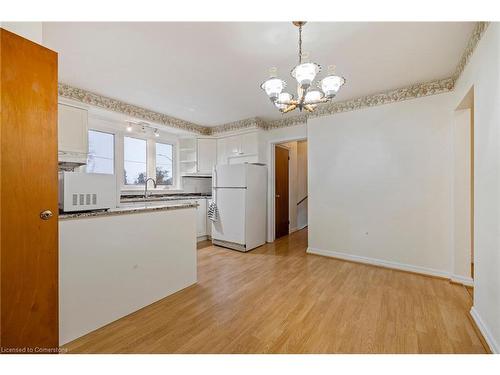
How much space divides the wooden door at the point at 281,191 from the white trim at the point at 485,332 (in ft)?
9.95

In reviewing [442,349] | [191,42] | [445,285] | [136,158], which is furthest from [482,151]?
[136,158]

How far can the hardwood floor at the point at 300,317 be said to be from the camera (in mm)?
1504

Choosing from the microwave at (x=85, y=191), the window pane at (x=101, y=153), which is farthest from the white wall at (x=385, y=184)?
the window pane at (x=101, y=153)

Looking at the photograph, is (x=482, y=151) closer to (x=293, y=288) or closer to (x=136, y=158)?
(x=293, y=288)

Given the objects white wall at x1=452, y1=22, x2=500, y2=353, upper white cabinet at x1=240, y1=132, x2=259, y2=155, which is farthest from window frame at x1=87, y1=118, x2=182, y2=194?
white wall at x1=452, y1=22, x2=500, y2=353

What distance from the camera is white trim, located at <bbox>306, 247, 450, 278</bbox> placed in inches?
105

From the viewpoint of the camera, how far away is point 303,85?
1.56 meters

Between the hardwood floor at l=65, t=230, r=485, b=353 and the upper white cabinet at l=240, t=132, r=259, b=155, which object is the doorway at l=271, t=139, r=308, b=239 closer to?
the upper white cabinet at l=240, t=132, r=259, b=155

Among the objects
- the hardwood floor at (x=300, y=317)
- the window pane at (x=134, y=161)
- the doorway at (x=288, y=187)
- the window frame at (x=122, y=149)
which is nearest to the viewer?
the hardwood floor at (x=300, y=317)

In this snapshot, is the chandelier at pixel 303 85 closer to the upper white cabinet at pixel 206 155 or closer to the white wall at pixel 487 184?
the white wall at pixel 487 184

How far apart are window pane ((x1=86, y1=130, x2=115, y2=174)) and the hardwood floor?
2.48 m

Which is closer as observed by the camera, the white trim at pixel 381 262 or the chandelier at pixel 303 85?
the chandelier at pixel 303 85

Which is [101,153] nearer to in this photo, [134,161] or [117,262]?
[134,161]

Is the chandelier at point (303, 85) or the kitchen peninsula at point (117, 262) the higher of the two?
the chandelier at point (303, 85)
